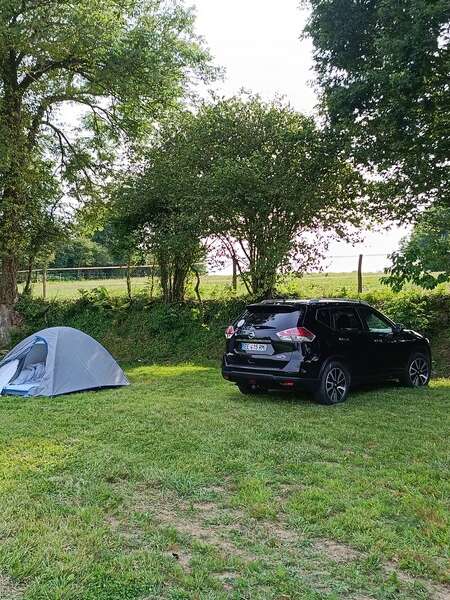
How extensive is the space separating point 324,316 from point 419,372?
8.32ft

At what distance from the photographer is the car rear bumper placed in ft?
24.5

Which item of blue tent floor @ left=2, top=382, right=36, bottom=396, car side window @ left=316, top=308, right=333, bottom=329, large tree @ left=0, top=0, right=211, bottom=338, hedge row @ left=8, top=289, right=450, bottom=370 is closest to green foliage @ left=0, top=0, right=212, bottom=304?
large tree @ left=0, top=0, right=211, bottom=338

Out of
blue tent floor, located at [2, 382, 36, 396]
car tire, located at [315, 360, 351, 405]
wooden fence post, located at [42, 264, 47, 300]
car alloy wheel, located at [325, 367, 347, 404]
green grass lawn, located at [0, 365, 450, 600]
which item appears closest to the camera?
green grass lawn, located at [0, 365, 450, 600]

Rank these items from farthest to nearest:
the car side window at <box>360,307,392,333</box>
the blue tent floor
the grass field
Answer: the grass field, the blue tent floor, the car side window at <box>360,307,392,333</box>

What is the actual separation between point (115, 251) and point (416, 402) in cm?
1075

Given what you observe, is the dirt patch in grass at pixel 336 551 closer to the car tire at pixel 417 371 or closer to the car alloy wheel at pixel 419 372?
the car tire at pixel 417 371

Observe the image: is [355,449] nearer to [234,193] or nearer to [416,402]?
[416,402]

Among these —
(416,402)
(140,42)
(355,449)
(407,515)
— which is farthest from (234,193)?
(407,515)

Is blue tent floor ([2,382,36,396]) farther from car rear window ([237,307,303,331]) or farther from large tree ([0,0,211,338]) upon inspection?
large tree ([0,0,211,338])

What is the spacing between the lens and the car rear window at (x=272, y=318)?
7.74 metres

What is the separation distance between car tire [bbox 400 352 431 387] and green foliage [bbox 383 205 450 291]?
151 cm

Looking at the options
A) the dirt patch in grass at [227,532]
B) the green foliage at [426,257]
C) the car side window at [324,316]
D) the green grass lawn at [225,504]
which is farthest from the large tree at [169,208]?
the dirt patch in grass at [227,532]

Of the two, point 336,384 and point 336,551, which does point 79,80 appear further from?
point 336,551

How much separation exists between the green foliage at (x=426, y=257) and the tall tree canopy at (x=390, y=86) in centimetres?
135
